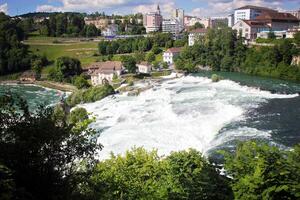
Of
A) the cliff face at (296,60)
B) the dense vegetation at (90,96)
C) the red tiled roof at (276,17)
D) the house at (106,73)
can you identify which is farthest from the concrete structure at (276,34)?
the dense vegetation at (90,96)

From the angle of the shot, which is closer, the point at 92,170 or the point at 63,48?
the point at 92,170

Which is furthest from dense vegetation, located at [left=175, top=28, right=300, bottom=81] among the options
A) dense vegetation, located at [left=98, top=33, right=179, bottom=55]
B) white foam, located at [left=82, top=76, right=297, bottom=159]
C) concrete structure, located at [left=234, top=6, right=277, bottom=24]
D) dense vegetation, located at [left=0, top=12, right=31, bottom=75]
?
concrete structure, located at [left=234, top=6, right=277, bottom=24]

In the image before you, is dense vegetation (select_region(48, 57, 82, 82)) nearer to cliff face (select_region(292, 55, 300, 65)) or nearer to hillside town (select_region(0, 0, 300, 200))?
hillside town (select_region(0, 0, 300, 200))

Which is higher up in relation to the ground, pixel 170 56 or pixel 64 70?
pixel 170 56

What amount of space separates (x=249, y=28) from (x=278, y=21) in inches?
429

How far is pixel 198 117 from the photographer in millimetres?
27344

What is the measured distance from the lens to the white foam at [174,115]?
2231 cm

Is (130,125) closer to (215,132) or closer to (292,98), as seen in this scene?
(215,132)

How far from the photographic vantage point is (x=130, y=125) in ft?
87.6

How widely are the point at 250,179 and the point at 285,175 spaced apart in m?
0.83

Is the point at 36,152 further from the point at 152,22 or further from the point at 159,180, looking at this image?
the point at 152,22

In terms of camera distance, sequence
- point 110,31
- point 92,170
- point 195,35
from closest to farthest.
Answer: point 92,170 < point 195,35 < point 110,31

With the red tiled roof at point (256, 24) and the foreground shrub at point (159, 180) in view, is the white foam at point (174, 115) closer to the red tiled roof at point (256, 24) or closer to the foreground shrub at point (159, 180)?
the foreground shrub at point (159, 180)

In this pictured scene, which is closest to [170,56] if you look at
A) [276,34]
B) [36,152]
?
[276,34]
